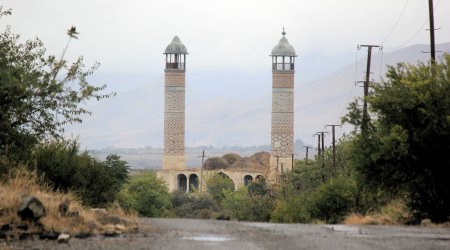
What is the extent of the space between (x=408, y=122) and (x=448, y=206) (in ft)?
7.83

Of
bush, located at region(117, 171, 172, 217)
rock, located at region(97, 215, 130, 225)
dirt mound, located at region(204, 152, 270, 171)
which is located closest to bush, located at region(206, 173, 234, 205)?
dirt mound, located at region(204, 152, 270, 171)

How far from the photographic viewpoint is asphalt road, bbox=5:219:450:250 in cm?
1438

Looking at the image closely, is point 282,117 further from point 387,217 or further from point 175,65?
point 387,217

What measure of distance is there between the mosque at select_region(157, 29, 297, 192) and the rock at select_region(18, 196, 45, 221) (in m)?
104

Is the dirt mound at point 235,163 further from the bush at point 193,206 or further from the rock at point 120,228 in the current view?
the rock at point 120,228

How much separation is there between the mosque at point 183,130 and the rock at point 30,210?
4095 inches

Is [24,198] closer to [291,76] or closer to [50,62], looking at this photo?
[50,62]

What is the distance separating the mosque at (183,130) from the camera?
4952 inches

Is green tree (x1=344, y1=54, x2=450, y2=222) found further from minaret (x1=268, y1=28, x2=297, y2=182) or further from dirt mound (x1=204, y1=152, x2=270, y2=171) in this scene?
dirt mound (x1=204, y1=152, x2=270, y2=171)

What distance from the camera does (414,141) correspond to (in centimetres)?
2595

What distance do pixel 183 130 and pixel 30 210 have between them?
114226 millimetres

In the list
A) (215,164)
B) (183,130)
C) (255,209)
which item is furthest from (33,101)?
(215,164)

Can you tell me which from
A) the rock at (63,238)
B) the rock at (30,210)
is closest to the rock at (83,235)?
the rock at (63,238)

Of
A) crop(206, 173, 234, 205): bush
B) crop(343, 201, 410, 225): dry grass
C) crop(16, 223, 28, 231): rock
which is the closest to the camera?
crop(16, 223, 28, 231): rock
